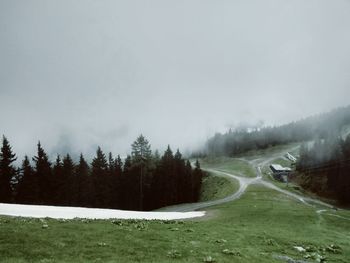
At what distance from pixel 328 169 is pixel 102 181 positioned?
294ft

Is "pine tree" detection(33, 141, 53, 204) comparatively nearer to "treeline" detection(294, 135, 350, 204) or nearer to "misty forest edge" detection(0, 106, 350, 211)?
"misty forest edge" detection(0, 106, 350, 211)

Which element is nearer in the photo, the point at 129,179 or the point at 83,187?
the point at 83,187

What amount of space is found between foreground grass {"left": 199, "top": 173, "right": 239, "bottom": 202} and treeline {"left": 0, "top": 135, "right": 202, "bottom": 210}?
12.8 feet

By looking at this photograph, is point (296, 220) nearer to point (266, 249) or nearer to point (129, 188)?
point (266, 249)

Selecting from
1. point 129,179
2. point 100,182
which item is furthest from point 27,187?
point 129,179

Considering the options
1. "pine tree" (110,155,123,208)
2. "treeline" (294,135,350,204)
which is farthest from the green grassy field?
"treeline" (294,135,350,204)

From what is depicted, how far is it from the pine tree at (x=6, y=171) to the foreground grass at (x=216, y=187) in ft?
209

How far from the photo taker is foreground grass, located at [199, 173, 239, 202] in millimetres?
121662

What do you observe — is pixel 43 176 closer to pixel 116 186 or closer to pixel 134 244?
pixel 116 186

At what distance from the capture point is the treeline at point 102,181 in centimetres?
8619

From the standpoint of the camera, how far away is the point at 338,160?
134 meters

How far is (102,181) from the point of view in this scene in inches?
4350

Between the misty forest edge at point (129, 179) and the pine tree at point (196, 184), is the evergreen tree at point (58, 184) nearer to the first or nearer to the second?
the misty forest edge at point (129, 179)

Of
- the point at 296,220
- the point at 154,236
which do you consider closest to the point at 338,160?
the point at 296,220
